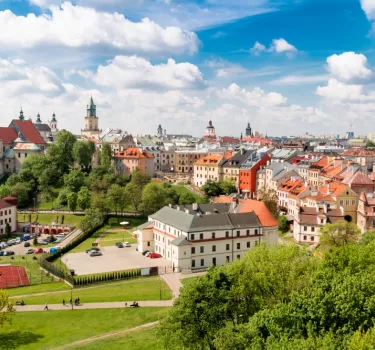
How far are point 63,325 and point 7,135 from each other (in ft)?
335

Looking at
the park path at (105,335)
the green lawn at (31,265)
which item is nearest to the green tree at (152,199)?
the green lawn at (31,265)

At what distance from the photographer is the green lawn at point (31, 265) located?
54.7 meters

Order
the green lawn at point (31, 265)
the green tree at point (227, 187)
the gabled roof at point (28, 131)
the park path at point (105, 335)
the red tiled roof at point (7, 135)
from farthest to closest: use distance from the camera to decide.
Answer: the gabled roof at point (28, 131), the red tiled roof at point (7, 135), the green tree at point (227, 187), the green lawn at point (31, 265), the park path at point (105, 335)

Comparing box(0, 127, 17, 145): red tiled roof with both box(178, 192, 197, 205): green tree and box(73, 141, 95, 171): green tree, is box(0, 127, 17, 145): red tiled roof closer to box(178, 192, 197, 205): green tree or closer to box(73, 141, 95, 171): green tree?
box(73, 141, 95, 171): green tree

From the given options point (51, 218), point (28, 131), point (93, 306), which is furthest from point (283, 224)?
point (28, 131)

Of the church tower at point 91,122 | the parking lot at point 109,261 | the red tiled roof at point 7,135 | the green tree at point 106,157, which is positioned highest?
the church tower at point 91,122

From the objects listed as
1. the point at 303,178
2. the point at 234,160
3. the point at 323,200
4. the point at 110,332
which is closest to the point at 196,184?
the point at 234,160

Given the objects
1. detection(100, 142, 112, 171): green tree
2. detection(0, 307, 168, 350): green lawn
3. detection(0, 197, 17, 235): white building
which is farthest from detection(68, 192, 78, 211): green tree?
detection(0, 307, 168, 350): green lawn

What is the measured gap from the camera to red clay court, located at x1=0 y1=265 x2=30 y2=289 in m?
52.8

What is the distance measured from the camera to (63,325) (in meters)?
38.6

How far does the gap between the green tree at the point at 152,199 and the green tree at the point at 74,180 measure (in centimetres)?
2283

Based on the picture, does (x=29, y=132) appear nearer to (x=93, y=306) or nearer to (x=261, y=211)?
(x=261, y=211)

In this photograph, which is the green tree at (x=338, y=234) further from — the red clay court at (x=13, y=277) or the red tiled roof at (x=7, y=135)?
the red tiled roof at (x=7, y=135)

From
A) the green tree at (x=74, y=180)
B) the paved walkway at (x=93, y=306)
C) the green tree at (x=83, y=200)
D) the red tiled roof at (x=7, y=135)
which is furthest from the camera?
the red tiled roof at (x=7, y=135)
